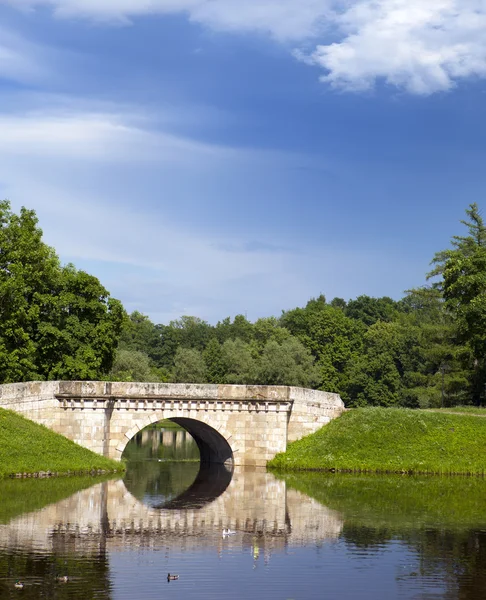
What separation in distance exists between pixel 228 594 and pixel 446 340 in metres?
62.7

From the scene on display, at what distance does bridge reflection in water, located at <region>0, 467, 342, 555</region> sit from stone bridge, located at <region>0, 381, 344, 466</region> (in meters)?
6.53

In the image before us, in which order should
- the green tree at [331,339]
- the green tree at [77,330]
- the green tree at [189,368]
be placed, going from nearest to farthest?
the green tree at [77,330], the green tree at [331,339], the green tree at [189,368]

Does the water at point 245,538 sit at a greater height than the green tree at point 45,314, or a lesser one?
lesser

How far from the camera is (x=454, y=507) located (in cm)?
3584

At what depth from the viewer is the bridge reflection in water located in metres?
27.0

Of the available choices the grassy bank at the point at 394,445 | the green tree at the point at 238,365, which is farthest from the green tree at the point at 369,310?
the grassy bank at the point at 394,445

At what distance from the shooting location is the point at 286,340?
10906cm

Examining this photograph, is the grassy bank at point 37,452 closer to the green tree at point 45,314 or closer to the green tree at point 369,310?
the green tree at point 45,314

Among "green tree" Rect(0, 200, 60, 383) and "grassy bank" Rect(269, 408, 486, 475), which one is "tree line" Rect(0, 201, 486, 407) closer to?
"green tree" Rect(0, 200, 60, 383)

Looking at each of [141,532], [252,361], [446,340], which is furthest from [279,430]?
[252,361]

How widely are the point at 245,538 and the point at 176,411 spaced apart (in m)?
21.0

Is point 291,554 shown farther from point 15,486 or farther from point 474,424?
point 474,424

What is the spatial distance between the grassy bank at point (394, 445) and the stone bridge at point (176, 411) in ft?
4.54

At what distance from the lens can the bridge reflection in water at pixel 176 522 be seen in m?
27.0
